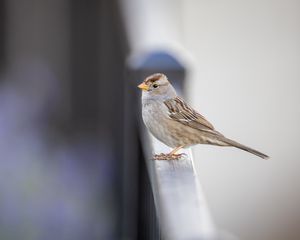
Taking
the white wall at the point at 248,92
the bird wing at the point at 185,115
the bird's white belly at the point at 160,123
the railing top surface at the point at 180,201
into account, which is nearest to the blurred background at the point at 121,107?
the white wall at the point at 248,92

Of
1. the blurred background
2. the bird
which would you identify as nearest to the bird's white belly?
the bird

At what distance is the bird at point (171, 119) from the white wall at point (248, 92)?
14.5 ft

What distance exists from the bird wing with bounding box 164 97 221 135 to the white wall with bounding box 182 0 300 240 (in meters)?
4.40

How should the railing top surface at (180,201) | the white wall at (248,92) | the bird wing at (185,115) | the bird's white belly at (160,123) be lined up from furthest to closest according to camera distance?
the white wall at (248,92)
the bird wing at (185,115)
the bird's white belly at (160,123)
the railing top surface at (180,201)

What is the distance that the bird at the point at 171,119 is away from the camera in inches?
85.2

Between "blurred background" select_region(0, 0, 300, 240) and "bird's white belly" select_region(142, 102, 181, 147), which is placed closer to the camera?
"bird's white belly" select_region(142, 102, 181, 147)

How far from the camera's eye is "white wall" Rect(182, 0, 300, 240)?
274 inches

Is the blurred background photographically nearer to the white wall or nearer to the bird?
the white wall

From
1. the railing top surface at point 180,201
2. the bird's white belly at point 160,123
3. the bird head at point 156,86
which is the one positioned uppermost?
the bird head at point 156,86

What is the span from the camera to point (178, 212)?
1.56 meters

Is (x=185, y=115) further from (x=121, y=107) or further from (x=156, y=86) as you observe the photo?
(x=121, y=107)

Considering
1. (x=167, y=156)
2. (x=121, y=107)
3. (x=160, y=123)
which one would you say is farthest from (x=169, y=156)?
(x=121, y=107)

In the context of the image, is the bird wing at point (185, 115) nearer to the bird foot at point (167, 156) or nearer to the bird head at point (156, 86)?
the bird head at point (156, 86)

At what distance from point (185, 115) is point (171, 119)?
0.25 feet
